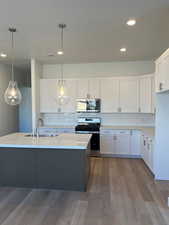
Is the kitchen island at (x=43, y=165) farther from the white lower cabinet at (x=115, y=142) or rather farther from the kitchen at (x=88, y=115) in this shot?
the white lower cabinet at (x=115, y=142)

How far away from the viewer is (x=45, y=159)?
3.19 meters

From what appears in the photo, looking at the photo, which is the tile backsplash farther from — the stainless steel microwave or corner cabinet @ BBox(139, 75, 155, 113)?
corner cabinet @ BBox(139, 75, 155, 113)

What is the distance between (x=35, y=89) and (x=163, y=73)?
3.66 m

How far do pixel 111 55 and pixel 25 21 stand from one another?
264 cm

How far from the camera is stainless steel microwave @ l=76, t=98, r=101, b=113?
5.45 metres

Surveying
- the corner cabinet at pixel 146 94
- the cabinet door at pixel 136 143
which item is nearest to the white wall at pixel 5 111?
the cabinet door at pixel 136 143

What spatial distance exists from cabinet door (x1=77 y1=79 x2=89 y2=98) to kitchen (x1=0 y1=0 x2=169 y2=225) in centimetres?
3

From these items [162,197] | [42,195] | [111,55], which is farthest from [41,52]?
[162,197]

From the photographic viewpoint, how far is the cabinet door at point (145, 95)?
4975mm

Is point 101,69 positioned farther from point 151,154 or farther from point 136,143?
point 151,154

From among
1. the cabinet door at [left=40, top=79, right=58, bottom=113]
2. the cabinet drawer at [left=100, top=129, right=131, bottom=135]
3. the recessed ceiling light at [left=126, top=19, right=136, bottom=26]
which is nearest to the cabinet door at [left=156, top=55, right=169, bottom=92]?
the recessed ceiling light at [left=126, top=19, right=136, bottom=26]

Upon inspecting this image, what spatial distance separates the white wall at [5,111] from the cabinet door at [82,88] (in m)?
2.65

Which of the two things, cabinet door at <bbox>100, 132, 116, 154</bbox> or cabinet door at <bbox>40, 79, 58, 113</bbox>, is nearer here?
cabinet door at <bbox>100, 132, 116, 154</bbox>

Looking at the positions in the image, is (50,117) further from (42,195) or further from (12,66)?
(42,195)
